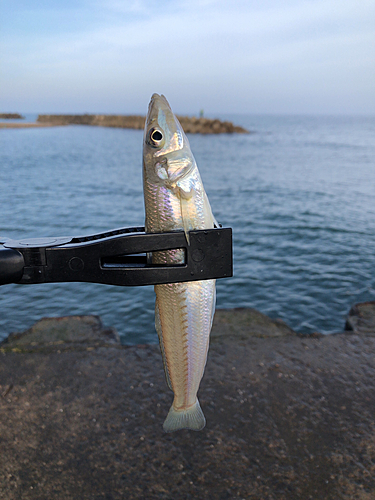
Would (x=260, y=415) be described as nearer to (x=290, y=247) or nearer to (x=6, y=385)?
(x=6, y=385)

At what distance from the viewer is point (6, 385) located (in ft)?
13.1

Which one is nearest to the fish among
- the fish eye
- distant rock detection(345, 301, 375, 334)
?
the fish eye

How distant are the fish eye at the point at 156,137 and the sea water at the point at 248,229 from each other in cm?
547

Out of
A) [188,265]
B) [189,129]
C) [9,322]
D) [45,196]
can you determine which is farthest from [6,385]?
[189,129]

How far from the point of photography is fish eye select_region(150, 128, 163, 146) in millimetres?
1813

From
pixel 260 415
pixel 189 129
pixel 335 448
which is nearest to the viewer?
pixel 335 448

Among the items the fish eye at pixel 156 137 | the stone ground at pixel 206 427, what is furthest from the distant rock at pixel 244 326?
the fish eye at pixel 156 137

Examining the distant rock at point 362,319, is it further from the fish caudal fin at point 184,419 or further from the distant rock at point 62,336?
the fish caudal fin at point 184,419

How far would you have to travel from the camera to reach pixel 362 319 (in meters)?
5.60

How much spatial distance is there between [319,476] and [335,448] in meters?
0.35

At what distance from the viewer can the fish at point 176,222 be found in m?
1.65

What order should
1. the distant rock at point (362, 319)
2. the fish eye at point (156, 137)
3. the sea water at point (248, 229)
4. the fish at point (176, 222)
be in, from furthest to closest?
1. the sea water at point (248, 229)
2. the distant rock at point (362, 319)
3. the fish eye at point (156, 137)
4. the fish at point (176, 222)

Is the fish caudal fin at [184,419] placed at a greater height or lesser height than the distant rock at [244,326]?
greater

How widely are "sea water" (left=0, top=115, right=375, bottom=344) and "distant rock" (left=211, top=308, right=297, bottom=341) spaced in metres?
1.91
